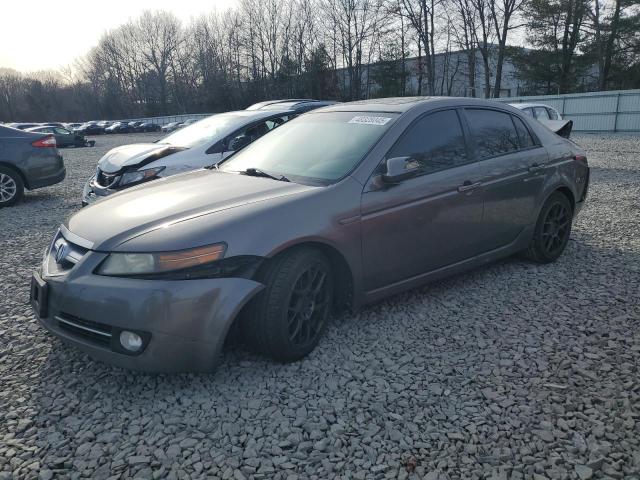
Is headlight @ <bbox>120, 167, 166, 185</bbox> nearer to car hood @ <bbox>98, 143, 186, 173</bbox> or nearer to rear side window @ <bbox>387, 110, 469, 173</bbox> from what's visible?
car hood @ <bbox>98, 143, 186, 173</bbox>

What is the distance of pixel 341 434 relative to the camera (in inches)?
97.1

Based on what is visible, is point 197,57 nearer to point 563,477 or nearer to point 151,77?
point 151,77

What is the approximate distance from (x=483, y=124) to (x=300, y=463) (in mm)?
3254

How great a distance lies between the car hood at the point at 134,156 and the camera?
6.56 meters

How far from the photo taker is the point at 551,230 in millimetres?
4855

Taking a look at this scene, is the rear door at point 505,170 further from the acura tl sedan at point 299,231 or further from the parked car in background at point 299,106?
the parked car in background at point 299,106

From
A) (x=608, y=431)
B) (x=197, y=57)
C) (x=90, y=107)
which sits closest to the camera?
(x=608, y=431)

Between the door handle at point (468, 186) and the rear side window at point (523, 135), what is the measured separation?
36.7 inches

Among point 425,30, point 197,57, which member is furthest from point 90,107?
point 425,30

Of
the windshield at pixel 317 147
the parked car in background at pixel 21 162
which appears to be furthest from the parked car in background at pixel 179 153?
the parked car in background at pixel 21 162

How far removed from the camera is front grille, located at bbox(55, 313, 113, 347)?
2.68 meters

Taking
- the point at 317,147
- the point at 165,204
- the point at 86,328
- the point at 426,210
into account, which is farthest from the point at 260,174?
the point at 86,328

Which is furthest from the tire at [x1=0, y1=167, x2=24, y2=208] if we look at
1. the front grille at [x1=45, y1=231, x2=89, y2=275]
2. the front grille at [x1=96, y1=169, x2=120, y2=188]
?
the front grille at [x1=45, y1=231, x2=89, y2=275]

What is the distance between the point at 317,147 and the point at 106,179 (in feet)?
13.2
